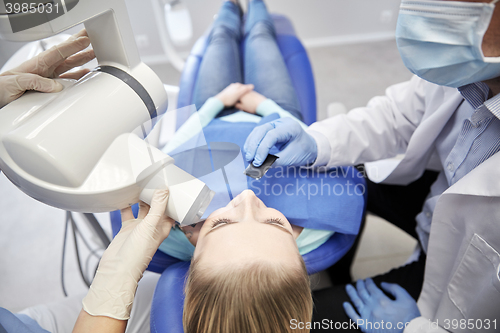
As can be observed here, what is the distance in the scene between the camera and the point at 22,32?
462 millimetres

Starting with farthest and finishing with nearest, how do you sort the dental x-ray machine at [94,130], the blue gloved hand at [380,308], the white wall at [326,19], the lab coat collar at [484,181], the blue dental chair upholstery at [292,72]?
the white wall at [326,19] < the blue dental chair upholstery at [292,72] < the blue gloved hand at [380,308] < the lab coat collar at [484,181] < the dental x-ray machine at [94,130]

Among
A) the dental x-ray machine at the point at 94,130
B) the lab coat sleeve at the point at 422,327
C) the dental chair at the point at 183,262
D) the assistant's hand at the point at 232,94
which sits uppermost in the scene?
the dental x-ray machine at the point at 94,130

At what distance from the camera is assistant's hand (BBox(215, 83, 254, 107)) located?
1.39 meters

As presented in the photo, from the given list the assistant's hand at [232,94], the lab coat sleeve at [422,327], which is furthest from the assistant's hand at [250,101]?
the lab coat sleeve at [422,327]

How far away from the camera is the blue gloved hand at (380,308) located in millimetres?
941

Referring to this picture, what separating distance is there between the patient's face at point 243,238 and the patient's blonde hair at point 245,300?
2 centimetres

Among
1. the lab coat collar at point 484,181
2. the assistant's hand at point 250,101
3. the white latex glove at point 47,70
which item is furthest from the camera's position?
the assistant's hand at point 250,101

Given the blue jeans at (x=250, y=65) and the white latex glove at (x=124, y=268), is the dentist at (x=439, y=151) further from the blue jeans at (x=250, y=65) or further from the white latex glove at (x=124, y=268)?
the blue jeans at (x=250, y=65)

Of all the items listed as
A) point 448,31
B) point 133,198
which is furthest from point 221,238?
point 448,31

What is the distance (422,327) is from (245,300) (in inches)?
22.7

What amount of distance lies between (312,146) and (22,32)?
0.78m

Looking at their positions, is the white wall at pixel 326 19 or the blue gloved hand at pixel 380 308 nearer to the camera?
the blue gloved hand at pixel 380 308

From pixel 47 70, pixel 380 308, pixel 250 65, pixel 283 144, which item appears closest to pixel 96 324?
pixel 47 70

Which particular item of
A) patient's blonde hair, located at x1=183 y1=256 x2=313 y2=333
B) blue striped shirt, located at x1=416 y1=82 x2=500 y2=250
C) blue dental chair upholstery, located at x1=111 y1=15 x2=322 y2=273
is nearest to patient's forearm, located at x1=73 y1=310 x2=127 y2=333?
patient's blonde hair, located at x1=183 y1=256 x2=313 y2=333
